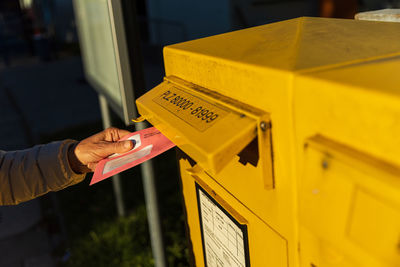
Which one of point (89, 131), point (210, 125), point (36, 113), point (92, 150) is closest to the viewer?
point (210, 125)

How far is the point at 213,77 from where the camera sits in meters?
0.87

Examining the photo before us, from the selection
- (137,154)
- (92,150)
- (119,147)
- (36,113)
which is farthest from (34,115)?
(137,154)

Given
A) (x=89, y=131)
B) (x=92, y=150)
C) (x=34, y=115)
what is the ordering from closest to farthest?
(x=92, y=150)
(x=89, y=131)
(x=34, y=115)

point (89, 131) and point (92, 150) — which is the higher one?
point (92, 150)

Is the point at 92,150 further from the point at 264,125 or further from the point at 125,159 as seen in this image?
the point at 264,125

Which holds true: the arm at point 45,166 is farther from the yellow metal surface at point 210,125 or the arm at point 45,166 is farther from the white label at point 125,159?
the yellow metal surface at point 210,125

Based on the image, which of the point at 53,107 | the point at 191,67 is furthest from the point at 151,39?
the point at 191,67

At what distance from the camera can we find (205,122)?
0.80 m

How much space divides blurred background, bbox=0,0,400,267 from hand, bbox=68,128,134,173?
0.88 feet

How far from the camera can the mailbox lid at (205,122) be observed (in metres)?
0.70

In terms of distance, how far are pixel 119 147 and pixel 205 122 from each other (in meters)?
0.49

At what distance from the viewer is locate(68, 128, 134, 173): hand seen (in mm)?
1298

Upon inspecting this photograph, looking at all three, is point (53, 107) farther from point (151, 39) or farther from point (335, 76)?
point (335, 76)

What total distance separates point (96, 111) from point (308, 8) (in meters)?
5.01
